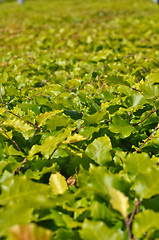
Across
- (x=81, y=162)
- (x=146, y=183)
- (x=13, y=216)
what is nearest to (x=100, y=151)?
(x=81, y=162)

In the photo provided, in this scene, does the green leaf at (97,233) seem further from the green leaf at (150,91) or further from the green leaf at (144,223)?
the green leaf at (150,91)

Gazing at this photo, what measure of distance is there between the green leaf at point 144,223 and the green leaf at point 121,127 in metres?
0.63

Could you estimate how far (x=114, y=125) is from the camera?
1.42 metres

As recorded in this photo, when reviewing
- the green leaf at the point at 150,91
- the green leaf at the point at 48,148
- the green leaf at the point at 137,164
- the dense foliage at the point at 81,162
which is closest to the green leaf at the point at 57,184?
the dense foliage at the point at 81,162

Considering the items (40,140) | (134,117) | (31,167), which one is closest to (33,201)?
(31,167)

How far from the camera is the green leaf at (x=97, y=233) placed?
75 centimetres

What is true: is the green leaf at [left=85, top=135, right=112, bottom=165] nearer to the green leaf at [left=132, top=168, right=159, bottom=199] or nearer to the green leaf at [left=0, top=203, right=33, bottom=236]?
the green leaf at [left=132, top=168, right=159, bottom=199]

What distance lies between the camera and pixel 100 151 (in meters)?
1.19

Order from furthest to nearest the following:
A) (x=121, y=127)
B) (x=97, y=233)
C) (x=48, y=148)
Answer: (x=121, y=127), (x=48, y=148), (x=97, y=233)

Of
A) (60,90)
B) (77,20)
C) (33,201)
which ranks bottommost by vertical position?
(77,20)

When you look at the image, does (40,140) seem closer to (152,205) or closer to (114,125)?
(114,125)

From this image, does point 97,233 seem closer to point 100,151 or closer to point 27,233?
point 27,233

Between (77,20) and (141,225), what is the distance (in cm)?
787

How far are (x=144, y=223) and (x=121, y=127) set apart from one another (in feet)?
2.29
